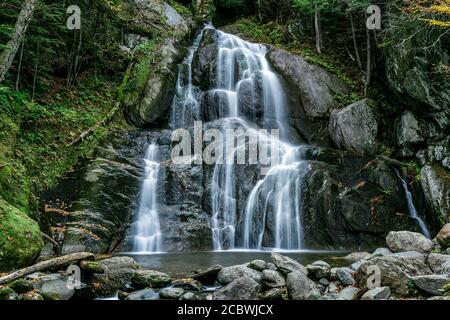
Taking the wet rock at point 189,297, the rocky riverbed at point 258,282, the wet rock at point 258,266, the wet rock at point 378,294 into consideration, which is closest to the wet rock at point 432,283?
the rocky riverbed at point 258,282

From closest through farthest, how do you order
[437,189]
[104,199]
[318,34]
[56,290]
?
[56,290] → [104,199] → [437,189] → [318,34]

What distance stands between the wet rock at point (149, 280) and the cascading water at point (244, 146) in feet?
14.4

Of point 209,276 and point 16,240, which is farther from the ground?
point 16,240

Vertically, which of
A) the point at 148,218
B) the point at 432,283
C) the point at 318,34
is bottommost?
the point at 432,283

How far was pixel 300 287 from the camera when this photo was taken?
17.7 ft

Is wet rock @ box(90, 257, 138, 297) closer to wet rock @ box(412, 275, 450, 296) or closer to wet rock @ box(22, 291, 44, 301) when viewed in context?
wet rock @ box(22, 291, 44, 301)

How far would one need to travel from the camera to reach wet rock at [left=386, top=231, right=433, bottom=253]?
23.6 feet

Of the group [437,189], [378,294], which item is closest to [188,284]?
[378,294]

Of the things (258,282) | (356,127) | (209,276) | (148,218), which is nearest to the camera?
(258,282)

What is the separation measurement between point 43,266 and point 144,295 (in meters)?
1.56

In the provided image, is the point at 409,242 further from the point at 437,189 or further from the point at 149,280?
the point at 149,280

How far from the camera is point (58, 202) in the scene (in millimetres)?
9641

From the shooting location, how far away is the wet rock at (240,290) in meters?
5.24

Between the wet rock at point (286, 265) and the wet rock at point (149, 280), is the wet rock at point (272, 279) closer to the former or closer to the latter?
the wet rock at point (286, 265)
